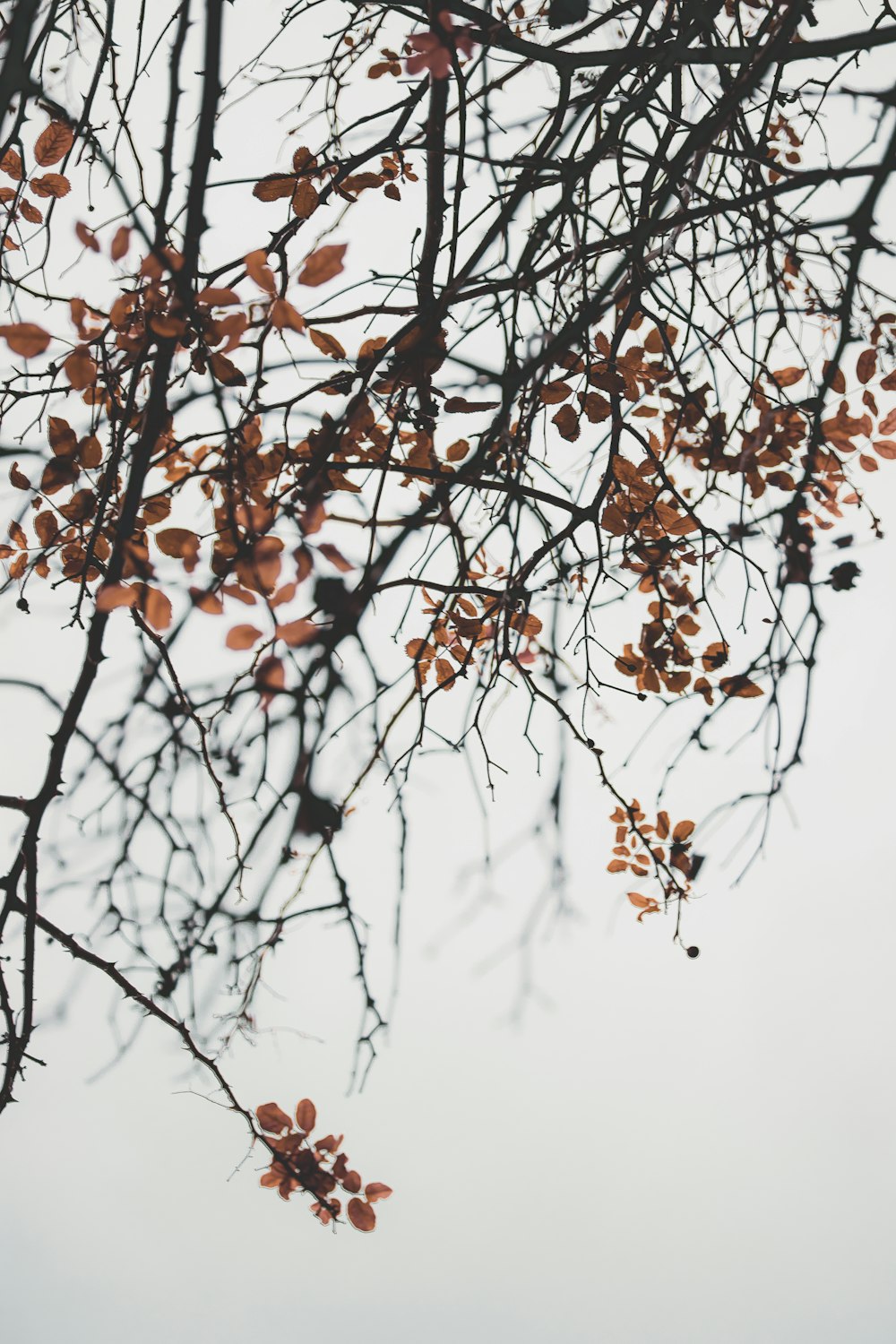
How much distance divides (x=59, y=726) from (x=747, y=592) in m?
1.45

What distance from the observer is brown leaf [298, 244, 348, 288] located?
116 cm

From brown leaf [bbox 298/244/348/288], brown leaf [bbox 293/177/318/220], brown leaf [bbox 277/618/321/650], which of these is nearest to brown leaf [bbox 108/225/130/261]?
brown leaf [bbox 298/244/348/288]

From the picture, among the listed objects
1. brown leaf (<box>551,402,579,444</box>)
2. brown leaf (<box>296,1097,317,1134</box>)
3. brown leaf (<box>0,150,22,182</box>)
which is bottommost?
brown leaf (<box>296,1097,317,1134</box>)

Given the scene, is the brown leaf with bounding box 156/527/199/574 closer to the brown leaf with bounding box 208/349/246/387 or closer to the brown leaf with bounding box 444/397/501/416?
the brown leaf with bounding box 208/349/246/387

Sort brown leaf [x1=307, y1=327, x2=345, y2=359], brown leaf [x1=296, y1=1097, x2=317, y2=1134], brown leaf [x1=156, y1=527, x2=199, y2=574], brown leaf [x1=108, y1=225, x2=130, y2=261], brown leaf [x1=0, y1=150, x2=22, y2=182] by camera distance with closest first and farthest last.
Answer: brown leaf [x1=108, y1=225, x2=130, y2=261] < brown leaf [x1=156, y1=527, x2=199, y2=574] < brown leaf [x1=307, y1=327, x2=345, y2=359] < brown leaf [x1=296, y1=1097, x2=317, y2=1134] < brown leaf [x1=0, y1=150, x2=22, y2=182]

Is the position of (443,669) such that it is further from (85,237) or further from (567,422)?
(85,237)

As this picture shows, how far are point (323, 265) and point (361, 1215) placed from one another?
2066mm

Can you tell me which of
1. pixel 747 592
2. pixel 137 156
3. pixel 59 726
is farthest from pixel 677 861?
pixel 137 156

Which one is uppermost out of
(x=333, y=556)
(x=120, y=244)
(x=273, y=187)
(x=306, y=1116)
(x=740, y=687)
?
(x=273, y=187)

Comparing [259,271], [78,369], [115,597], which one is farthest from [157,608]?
[259,271]

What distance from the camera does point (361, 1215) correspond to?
2.04 metres

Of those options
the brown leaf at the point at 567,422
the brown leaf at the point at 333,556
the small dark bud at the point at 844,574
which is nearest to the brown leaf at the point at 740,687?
the small dark bud at the point at 844,574

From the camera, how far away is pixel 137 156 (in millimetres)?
1764

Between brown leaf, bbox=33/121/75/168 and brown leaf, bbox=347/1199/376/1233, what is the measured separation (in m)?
2.57
